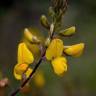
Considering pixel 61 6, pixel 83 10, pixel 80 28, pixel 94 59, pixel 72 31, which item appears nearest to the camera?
pixel 61 6

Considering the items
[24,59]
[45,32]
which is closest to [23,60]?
[24,59]

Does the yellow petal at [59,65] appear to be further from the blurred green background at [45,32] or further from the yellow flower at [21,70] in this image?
the blurred green background at [45,32]

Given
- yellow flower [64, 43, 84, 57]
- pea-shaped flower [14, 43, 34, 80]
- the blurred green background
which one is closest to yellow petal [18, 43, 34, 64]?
pea-shaped flower [14, 43, 34, 80]

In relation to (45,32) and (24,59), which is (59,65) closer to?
(24,59)

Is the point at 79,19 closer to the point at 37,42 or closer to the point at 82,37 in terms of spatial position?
the point at 82,37

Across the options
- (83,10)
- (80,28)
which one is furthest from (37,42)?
(83,10)

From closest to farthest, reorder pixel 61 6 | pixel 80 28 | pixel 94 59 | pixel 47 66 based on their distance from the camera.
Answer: pixel 61 6
pixel 47 66
pixel 94 59
pixel 80 28
